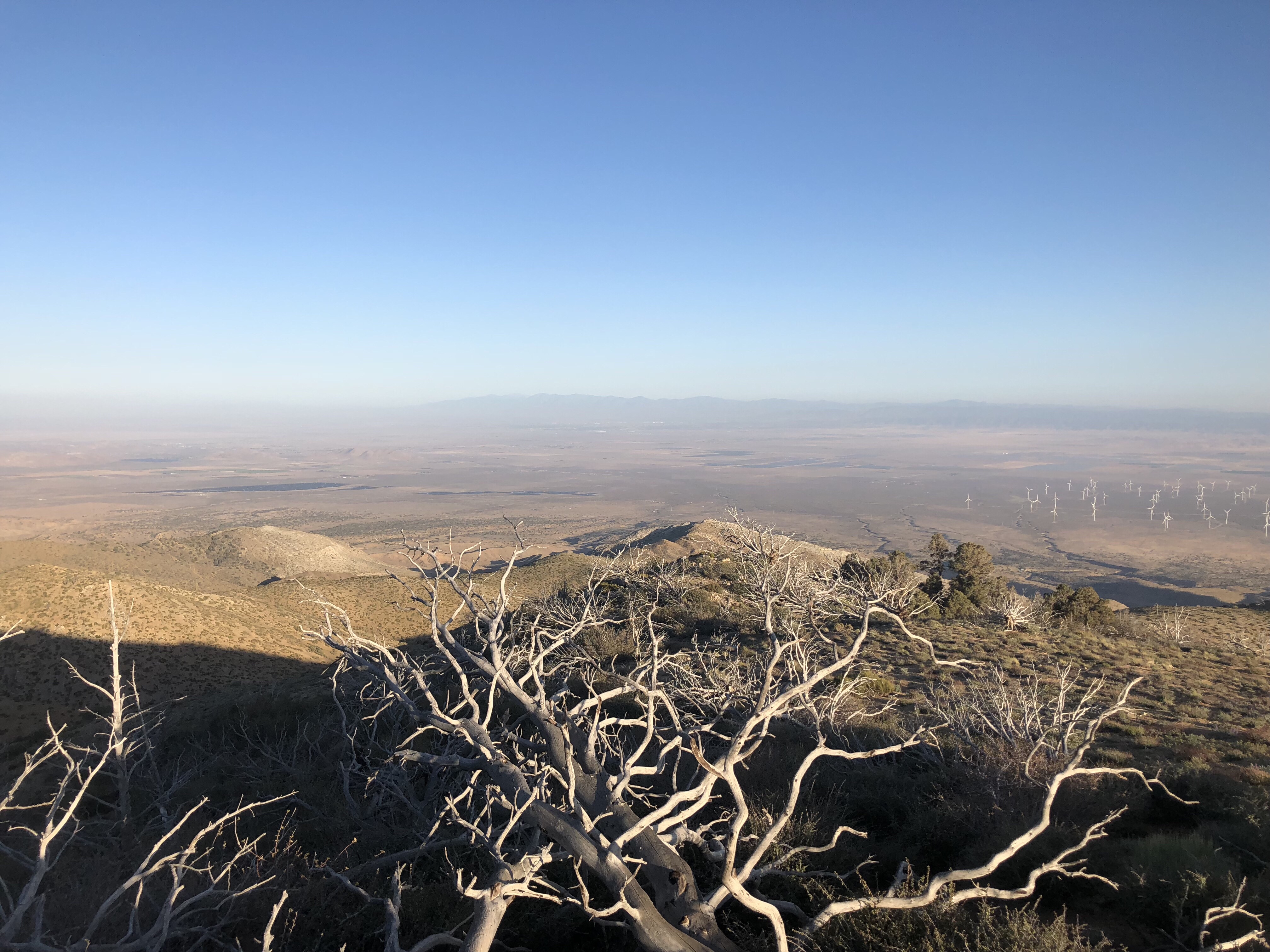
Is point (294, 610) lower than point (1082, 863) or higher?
lower

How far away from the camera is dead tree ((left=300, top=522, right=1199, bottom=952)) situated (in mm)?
3652

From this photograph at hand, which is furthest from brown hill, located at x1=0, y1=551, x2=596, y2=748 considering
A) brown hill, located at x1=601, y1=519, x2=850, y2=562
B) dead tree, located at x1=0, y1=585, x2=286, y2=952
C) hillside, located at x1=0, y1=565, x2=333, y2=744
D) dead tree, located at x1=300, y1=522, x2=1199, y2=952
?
brown hill, located at x1=601, y1=519, x2=850, y2=562

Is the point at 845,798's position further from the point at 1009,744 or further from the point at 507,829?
the point at 507,829


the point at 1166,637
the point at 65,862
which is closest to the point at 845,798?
the point at 65,862

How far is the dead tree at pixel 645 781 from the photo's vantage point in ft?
12.0

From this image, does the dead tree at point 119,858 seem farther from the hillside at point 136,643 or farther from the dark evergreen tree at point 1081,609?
the dark evergreen tree at point 1081,609

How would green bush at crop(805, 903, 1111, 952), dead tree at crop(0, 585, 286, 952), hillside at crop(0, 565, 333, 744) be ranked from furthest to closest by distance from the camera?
hillside at crop(0, 565, 333, 744)
green bush at crop(805, 903, 1111, 952)
dead tree at crop(0, 585, 286, 952)

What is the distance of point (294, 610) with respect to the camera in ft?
86.5

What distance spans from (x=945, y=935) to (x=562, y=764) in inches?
107

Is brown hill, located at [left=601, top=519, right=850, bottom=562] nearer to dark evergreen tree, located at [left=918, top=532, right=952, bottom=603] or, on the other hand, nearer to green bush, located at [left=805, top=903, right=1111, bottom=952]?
dark evergreen tree, located at [left=918, top=532, right=952, bottom=603]

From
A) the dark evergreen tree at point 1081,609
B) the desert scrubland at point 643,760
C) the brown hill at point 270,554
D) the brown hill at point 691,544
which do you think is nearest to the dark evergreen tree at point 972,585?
the desert scrubland at point 643,760

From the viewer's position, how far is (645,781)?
307 inches

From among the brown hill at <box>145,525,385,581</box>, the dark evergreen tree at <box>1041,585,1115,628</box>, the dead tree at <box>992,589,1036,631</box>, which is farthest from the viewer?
the brown hill at <box>145,525,385,581</box>

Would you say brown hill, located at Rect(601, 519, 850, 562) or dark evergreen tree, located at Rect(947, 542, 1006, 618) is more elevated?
dark evergreen tree, located at Rect(947, 542, 1006, 618)
